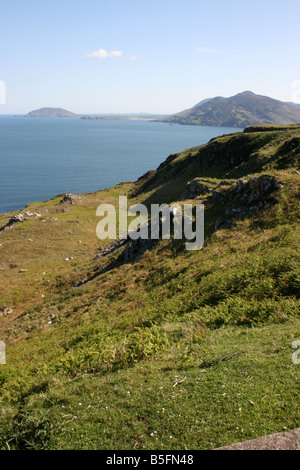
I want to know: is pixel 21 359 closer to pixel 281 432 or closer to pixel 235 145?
pixel 281 432

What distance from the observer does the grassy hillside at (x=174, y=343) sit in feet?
21.4

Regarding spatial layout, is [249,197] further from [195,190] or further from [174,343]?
[195,190]

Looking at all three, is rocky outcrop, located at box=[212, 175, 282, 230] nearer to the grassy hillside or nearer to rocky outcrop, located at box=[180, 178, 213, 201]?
the grassy hillside

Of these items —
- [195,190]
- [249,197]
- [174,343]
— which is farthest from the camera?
[195,190]

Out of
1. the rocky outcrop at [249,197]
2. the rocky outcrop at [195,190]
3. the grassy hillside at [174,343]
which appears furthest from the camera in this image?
the rocky outcrop at [195,190]

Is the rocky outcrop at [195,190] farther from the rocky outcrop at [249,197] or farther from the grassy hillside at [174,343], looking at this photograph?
the rocky outcrop at [249,197]

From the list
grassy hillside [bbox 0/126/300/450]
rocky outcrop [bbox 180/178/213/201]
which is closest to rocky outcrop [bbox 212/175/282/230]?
grassy hillside [bbox 0/126/300/450]

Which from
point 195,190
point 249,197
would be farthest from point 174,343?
point 195,190

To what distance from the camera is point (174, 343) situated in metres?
10.7

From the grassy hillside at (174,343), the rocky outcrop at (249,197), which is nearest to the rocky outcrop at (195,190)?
the grassy hillside at (174,343)

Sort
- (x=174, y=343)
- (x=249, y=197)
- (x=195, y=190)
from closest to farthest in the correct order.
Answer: (x=174, y=343) → (x=249, y=197) → (x=195, y=190)

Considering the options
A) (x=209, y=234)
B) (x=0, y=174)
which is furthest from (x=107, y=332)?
(x=0, y=174)

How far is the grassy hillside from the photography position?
6.51 metres

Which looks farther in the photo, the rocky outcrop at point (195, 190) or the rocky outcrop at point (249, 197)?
the rocky outcrop at point (195, 190)
